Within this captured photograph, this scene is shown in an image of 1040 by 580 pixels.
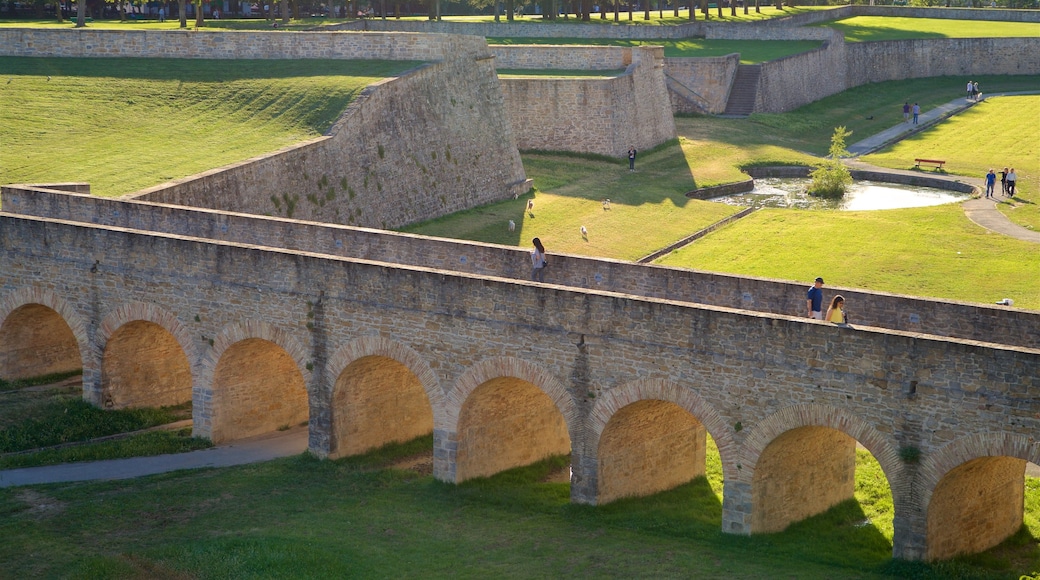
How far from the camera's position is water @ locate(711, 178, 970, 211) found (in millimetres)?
49656

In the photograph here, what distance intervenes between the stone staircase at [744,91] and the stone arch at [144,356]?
38577mm

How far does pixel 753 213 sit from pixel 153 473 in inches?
1063

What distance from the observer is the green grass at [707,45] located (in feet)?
219

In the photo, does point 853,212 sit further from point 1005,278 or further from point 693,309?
point 693,309

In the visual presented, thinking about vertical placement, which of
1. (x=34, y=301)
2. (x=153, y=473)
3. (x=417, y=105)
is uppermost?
(x=417, y=105)

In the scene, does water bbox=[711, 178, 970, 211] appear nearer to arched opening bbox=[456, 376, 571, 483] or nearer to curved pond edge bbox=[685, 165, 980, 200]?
curved pond edge bbox=[685, 165, 980, 200]

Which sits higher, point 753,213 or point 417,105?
point 417,105

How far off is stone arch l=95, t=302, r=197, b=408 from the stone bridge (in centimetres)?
4

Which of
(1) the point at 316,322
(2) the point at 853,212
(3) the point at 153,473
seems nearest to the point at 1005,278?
(2) the point at 853,212

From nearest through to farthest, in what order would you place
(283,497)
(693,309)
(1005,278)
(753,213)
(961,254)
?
(693,309) → (283,497) → (1005,278) → (961,254) → (753,213)

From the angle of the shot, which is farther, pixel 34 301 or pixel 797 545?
pixel 34 301

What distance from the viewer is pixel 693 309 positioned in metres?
21.1

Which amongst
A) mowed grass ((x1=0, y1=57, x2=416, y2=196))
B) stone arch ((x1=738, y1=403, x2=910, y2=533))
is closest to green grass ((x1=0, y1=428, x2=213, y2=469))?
mowed grass ((x1=0, y1=57, x2=416, y2=196))

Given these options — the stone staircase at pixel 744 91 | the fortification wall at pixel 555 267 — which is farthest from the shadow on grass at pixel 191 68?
the stone staircase at pixel 744 91
